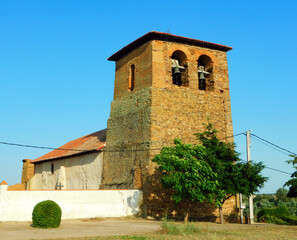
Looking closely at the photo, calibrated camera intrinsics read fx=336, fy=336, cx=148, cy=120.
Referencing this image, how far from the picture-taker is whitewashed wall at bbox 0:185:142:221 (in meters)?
16.5

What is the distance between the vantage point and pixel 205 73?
73.0 ft

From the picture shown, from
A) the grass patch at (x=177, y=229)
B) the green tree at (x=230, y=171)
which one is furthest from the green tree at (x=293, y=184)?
the grass patch at (x=177, y=229)

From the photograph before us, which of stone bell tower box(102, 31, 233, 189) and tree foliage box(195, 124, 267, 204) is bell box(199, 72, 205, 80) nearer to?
stone bell tower box(102, 31, 233, 189)

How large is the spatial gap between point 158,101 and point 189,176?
555cm

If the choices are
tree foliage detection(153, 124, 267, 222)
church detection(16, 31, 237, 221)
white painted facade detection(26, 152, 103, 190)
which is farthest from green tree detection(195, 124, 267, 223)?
white painted facade detection(26, 152, 103, 190)

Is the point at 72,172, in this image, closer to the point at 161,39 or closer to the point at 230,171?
the point at 161,39

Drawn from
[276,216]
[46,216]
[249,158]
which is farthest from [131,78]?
[276,216]

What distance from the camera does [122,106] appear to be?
73.3 feet

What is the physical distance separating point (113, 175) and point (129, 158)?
190 centimetres

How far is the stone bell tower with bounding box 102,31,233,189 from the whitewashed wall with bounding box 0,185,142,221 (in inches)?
43.2

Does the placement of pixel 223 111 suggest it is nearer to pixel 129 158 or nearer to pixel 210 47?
pixel 210 47

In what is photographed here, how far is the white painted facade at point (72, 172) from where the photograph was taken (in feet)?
76.1

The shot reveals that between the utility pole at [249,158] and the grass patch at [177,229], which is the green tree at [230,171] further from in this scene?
the grass patch at [177,229]

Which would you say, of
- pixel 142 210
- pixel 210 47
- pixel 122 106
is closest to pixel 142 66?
pixel 122 106
